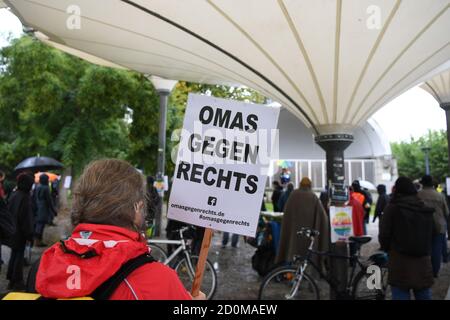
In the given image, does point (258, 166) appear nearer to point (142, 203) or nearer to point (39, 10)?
point (142, 203)

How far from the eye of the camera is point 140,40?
19.5 ft

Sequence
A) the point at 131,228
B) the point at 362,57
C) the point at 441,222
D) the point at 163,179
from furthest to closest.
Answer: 1. the point at 163,179
2. the point at 441,222
3. the point at 362,57
4. the point at 131,228

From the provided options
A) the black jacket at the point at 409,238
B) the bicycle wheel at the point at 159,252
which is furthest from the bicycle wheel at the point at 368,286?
the bicycle wheel at the point at 159,252

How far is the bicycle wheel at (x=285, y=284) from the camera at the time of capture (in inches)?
223

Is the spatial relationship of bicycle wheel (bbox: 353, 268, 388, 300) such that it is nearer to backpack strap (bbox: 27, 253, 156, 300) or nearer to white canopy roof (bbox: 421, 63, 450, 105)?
backpack strap (bbox: 27, 253, 156, 300)

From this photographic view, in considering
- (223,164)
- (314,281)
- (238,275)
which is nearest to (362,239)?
(314,281)

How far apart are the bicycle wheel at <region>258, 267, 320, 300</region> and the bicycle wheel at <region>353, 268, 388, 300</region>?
58 centimetres

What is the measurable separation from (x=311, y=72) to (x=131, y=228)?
5059mm

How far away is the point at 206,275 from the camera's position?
691 centimetres

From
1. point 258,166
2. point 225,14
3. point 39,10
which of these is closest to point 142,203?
point 258,166

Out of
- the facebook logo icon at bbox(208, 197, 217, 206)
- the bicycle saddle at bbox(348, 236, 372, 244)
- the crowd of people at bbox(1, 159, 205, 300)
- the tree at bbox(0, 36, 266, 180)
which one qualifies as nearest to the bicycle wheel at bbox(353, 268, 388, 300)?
the bicycle saddle at bbox(348, 236, 372, 244)

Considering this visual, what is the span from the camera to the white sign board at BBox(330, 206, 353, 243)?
234 inches

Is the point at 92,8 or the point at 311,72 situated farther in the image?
the point at 311,72

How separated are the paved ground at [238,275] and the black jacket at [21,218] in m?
0.88
